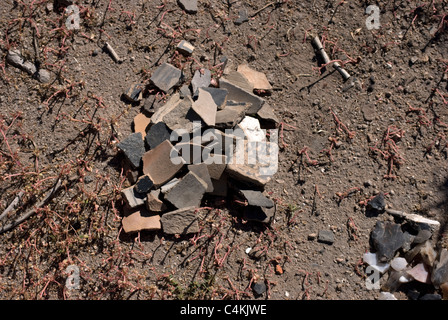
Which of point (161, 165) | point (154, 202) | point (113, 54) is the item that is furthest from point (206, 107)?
point (113, 54)

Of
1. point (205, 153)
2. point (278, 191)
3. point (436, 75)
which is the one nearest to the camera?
point (205, 153)

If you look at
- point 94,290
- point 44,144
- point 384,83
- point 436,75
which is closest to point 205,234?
point 94,290

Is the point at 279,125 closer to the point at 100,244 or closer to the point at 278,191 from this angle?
the point at 278,191

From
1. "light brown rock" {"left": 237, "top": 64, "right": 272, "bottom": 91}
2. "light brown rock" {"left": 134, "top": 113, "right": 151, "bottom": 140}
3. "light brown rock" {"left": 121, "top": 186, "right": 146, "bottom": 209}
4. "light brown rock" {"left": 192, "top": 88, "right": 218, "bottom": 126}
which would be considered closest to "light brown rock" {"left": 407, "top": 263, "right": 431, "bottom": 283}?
"light brown rock" {"left": 237, "top": 64, "right": 272, "bottom": 91}

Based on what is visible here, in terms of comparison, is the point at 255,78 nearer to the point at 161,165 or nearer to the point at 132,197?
the point at 161,165

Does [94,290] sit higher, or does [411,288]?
[411,288]

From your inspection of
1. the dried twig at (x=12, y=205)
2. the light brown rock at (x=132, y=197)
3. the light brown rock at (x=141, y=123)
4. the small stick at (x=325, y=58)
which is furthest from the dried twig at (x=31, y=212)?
the small stick at (x=325, y=58)

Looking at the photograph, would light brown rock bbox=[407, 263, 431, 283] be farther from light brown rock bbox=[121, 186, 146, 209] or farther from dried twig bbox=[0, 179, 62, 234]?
dried twig bbox=[0, 179, 62, 234]

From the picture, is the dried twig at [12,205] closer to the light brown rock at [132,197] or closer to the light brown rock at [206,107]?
the light brown rock at [132,197]
